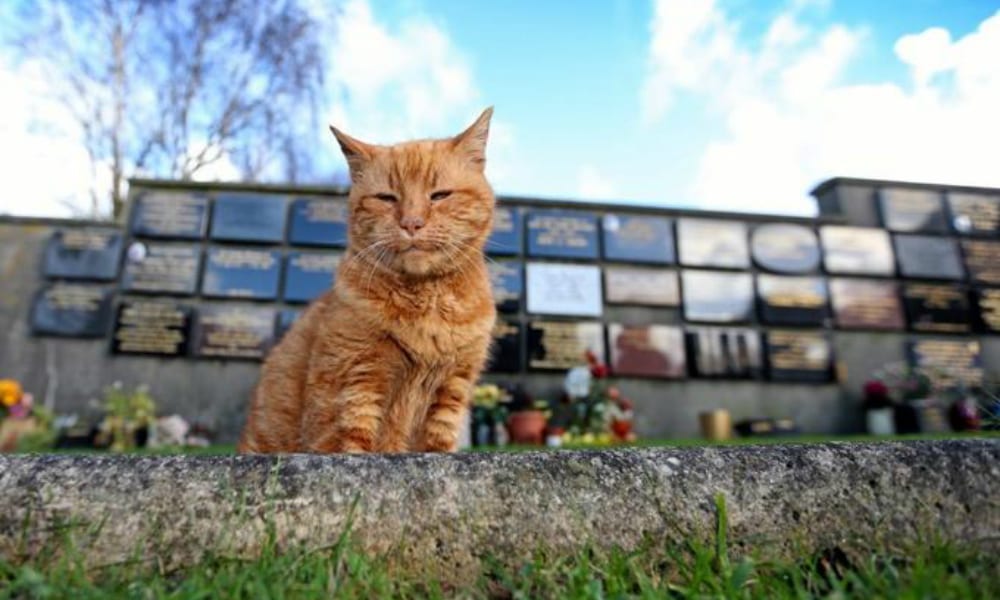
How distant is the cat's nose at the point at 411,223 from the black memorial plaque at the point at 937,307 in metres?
9.92

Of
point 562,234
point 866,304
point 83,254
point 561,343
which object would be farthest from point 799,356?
Result: point 83,254

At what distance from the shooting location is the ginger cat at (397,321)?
2.17 meters

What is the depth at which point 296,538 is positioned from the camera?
123cm

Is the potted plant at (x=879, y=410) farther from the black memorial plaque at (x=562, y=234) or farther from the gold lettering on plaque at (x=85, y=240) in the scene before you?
the gold lettering on plaque at (x=85, y=240)

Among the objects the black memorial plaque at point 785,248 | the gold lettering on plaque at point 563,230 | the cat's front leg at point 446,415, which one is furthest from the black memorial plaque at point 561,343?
the cat's front leg at point 446,415

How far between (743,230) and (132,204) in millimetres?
9417

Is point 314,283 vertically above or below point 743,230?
below

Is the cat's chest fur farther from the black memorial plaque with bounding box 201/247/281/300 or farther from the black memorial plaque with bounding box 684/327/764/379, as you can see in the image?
the black memorial plaque with bounding box 684/327/764/379

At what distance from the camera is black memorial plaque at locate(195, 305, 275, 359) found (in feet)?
27.3

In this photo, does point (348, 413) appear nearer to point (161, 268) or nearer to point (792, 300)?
point (161, 268)

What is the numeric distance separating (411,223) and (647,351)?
7.26m

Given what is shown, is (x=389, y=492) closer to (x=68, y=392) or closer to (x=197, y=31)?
(x=68, y=392)

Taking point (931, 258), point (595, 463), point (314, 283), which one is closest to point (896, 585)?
point (595, 463)

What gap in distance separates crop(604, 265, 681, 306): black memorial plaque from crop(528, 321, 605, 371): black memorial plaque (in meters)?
0.63
